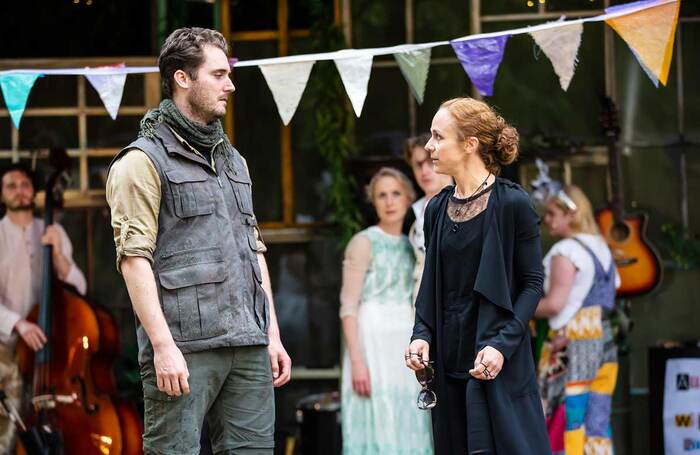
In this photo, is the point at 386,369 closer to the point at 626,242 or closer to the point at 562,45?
the point at 626,242

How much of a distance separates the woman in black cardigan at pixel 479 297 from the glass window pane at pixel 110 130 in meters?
3.58

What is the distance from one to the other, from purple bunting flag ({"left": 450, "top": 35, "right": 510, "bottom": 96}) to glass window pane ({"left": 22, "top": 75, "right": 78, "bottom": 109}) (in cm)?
307

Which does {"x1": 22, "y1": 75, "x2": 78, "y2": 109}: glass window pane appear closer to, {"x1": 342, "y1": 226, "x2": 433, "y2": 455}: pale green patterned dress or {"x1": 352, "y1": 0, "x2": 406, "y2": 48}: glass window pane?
{"x1": 352, "y1": 0, "x2": 406, "y2": 48}: glass window pane

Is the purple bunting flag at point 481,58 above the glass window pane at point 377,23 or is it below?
below

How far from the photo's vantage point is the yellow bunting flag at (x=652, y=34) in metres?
5.06

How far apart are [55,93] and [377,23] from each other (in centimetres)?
199

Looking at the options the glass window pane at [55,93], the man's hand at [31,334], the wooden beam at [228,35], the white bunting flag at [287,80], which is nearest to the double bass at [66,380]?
the man's hand at [31,334]

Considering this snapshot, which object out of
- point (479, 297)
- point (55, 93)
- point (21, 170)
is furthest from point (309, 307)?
point (479, 297)

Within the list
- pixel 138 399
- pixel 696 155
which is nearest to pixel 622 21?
pixel 696 155

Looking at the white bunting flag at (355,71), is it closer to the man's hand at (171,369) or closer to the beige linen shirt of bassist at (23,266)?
the man's hand at (171,369)

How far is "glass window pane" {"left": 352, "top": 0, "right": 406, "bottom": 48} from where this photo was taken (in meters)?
7.39

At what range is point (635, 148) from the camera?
7.27 meters

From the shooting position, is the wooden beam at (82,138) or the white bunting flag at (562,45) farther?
the wooden beam at (82,138)

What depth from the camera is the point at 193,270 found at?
4047 mm
